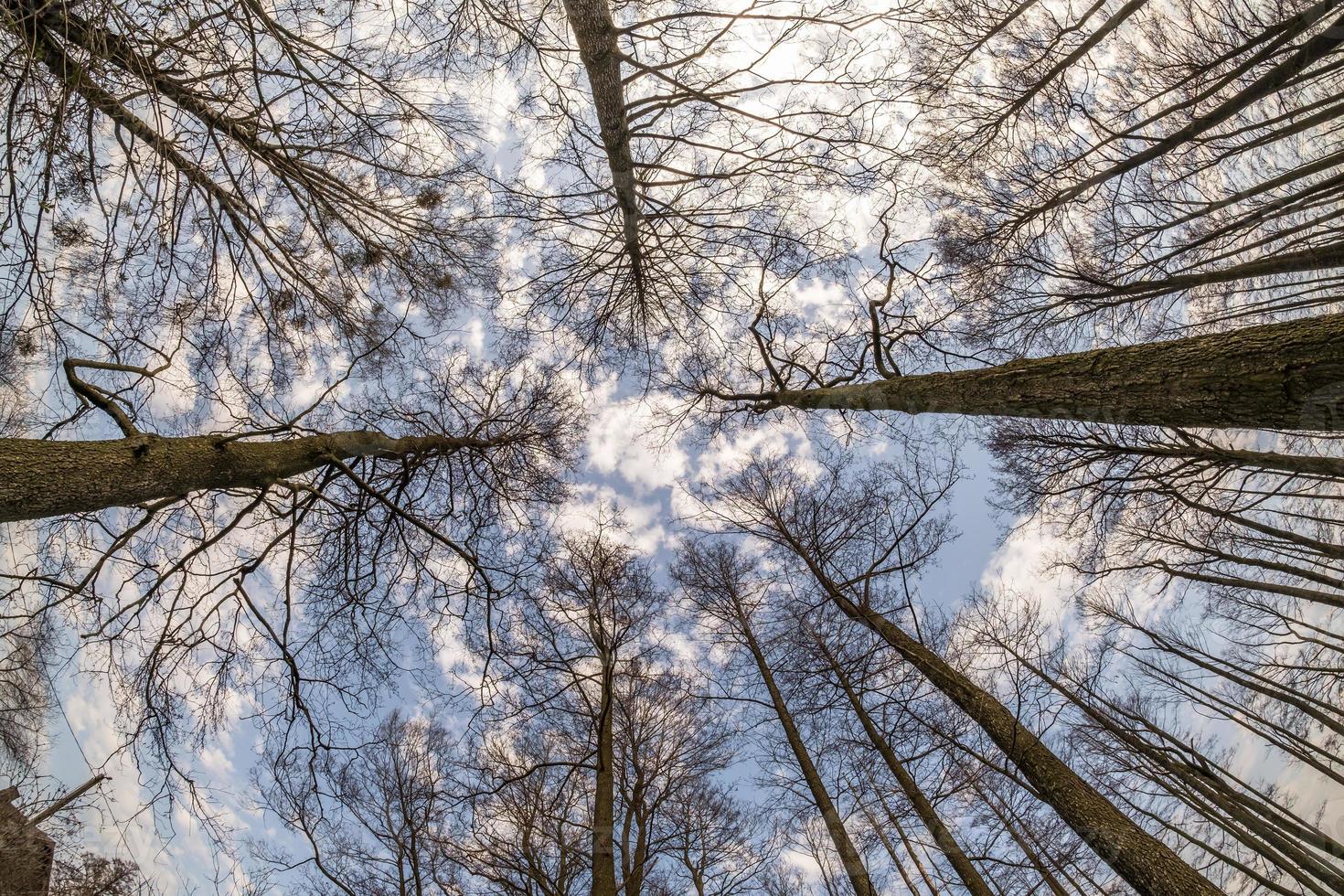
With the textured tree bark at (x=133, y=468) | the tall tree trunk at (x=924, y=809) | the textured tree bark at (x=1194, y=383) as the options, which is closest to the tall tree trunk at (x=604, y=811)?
the tall tree trunk at (x=924, y=809)

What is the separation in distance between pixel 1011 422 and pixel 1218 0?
4.48 meters

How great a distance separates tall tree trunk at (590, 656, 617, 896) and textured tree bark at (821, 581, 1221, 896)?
8.64 feet

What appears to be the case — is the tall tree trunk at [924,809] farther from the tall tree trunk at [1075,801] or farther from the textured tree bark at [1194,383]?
the textured tree bark at [1194,383]

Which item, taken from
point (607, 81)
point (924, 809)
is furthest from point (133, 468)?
point (924, 809)

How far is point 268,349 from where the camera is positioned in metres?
5.28

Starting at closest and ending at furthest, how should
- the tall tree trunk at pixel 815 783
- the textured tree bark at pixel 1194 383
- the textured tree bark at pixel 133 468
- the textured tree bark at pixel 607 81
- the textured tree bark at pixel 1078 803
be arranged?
the textured tree bark at pixel 1194 383
the textured tree bark at pixel 133 468
the textured tree bark at pixel 1078 803
the textured tree bark at pixel 607 81
the tall tree trunk at pixel 815 783

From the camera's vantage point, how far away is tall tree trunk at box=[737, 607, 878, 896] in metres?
5.50

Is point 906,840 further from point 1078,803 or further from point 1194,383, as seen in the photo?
point 1194,383

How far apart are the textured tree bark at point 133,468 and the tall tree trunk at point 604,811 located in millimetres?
3538

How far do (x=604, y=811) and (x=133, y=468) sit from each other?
4849 mm


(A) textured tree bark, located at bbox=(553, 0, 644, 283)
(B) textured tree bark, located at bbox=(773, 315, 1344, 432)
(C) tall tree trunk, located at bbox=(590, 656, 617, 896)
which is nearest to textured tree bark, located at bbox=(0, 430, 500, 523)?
(C) tall tree trunk, located at bbox=(590, 656, 617, 896)

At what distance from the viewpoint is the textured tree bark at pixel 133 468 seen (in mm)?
2703

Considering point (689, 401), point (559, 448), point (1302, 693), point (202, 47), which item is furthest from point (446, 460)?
point (1302, 693)

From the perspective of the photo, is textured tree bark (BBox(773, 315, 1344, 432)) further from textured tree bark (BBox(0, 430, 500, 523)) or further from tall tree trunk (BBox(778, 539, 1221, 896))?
textured tree bark (BBox(0, 430, 500, 523))
